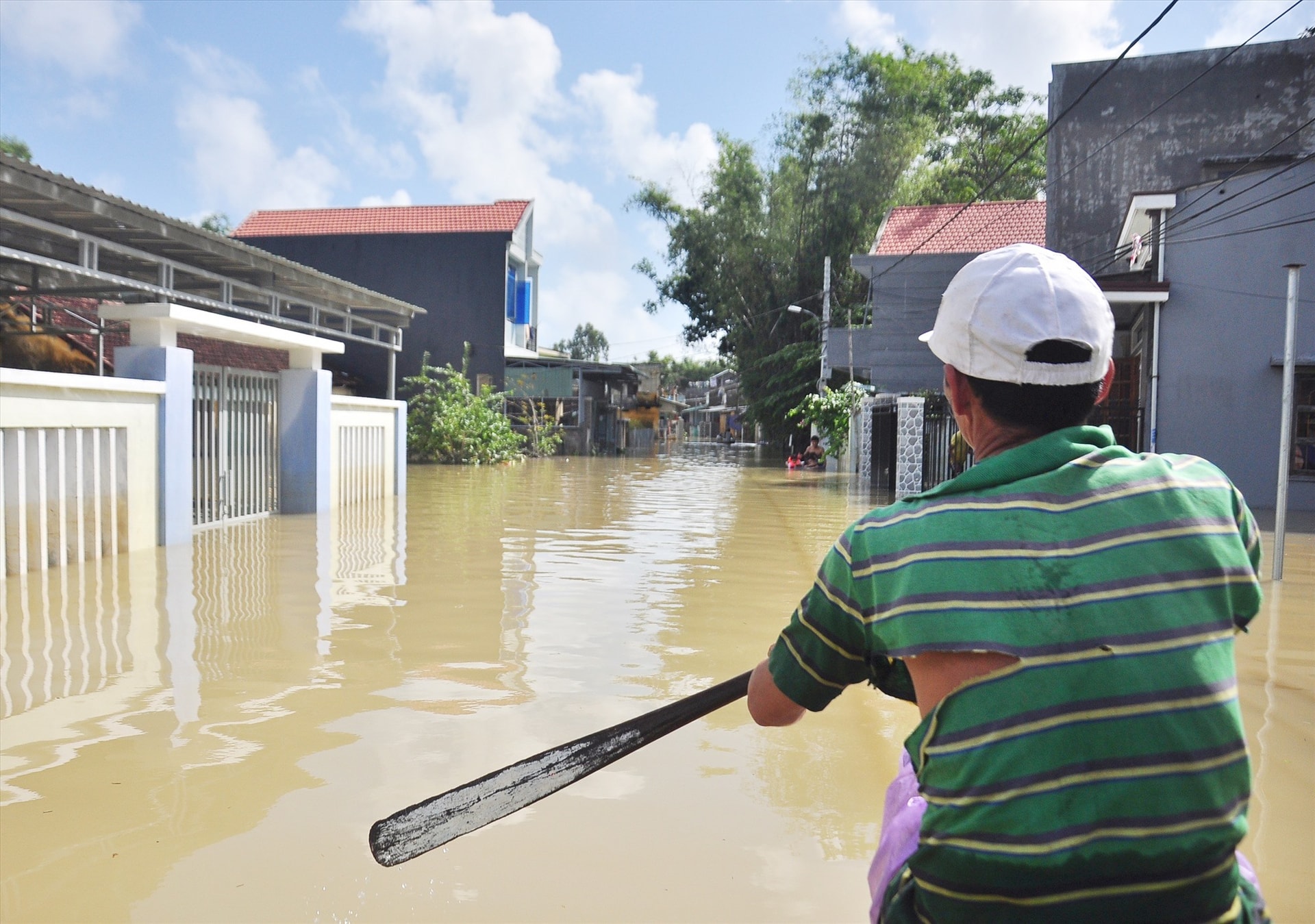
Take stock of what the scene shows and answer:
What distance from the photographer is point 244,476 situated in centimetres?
1239

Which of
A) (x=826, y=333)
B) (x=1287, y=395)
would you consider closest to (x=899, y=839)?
(x=1287, y=395)

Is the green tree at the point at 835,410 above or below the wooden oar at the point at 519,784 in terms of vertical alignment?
above

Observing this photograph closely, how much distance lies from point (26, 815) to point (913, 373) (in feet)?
77.4

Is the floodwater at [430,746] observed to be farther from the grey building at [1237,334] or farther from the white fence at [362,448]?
the grey building at [1237,334]

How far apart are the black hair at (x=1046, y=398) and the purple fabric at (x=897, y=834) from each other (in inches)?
22.9

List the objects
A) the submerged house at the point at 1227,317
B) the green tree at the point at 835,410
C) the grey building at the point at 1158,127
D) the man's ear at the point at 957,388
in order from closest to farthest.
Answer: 1. the man's ear at the point at 957,388
2. the submerged house at the point at 1227,317
3. the grey building at the point at 1158,127
4. the green tree at the point at 835,410

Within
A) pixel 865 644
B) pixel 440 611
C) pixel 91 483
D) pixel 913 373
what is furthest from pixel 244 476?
pixel 913 373

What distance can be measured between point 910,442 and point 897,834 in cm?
1561

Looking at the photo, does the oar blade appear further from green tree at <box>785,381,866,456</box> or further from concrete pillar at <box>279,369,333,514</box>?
green tree at <box>785,381,866,456</box>

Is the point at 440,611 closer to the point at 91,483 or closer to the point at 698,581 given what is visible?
the point at 698,581

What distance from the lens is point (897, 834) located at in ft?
5.52

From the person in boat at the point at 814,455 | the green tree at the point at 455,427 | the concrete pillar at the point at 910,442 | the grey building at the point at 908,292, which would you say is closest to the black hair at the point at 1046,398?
the concrete pillar at the point at 910,442

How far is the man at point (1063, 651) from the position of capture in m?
1.39

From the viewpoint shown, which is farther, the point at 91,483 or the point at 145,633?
the point at 91,483
